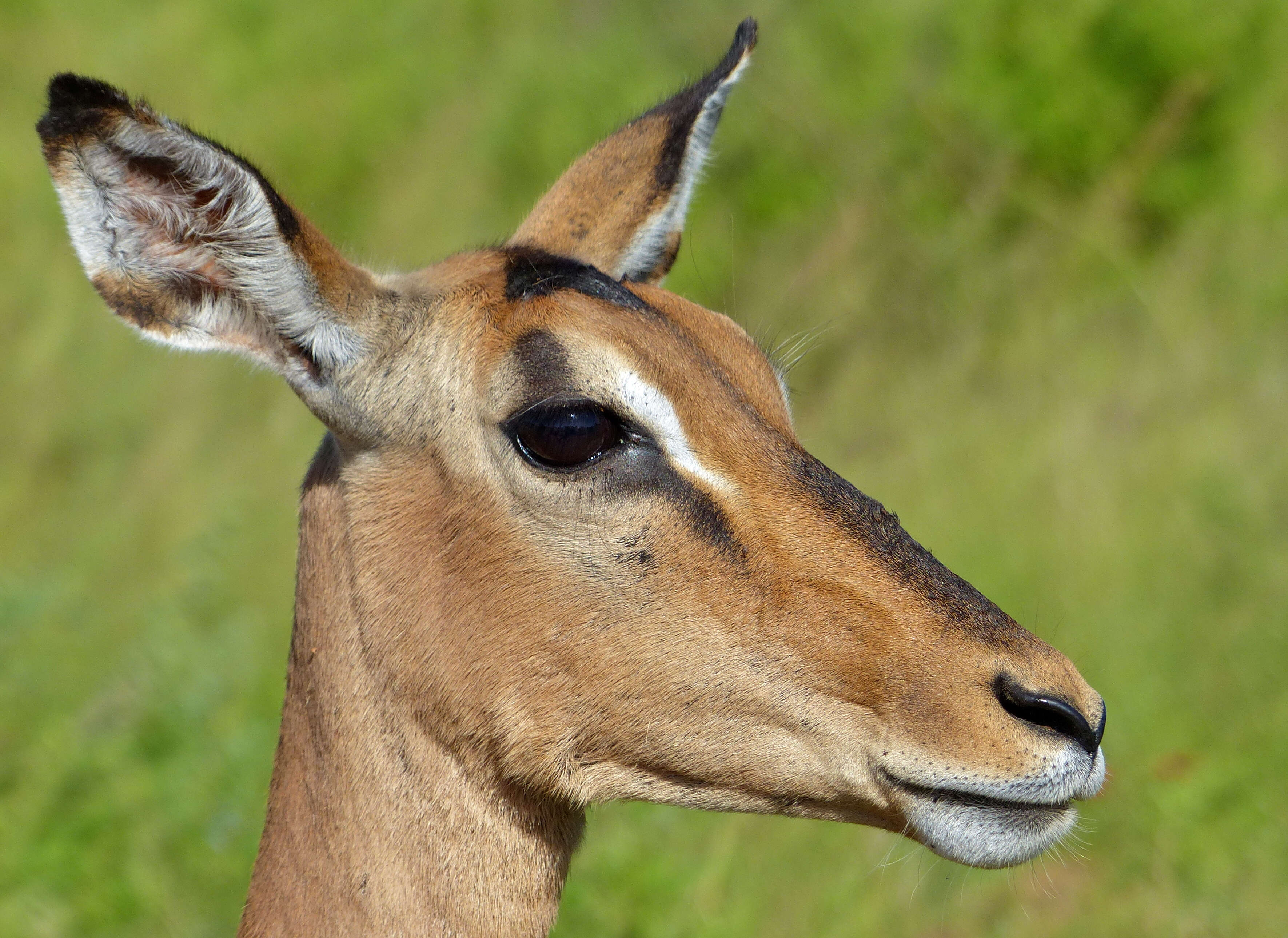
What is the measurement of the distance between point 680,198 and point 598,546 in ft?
5.00

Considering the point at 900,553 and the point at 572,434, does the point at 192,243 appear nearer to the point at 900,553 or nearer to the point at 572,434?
the point at 572,434

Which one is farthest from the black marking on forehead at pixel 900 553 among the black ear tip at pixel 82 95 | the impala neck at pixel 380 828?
the black ear tip at pixel 82 95

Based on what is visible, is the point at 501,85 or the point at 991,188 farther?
the point at 501,85

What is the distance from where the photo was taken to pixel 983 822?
2.79m

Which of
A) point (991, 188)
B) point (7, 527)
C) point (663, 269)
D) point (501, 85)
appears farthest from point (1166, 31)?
point (7, 527)

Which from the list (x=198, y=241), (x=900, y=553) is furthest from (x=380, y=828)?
(x=198, y=241)

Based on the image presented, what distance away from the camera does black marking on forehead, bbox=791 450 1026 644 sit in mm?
2848

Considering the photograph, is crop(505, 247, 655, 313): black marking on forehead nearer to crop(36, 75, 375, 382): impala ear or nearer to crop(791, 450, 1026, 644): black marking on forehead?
crop(36, 75, 375, 382): impala ear

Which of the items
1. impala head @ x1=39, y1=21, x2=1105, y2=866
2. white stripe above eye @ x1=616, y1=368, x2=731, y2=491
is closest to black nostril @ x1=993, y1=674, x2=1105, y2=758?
impala head @ x1=39, y1=21, x2=1105, y2=866

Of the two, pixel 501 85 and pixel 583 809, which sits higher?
pixel 501 85

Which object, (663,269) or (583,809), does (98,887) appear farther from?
(663,269)

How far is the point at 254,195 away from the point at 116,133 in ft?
1.07

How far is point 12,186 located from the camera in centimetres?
1083

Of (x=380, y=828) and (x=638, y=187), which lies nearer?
(x=380, y=828)
